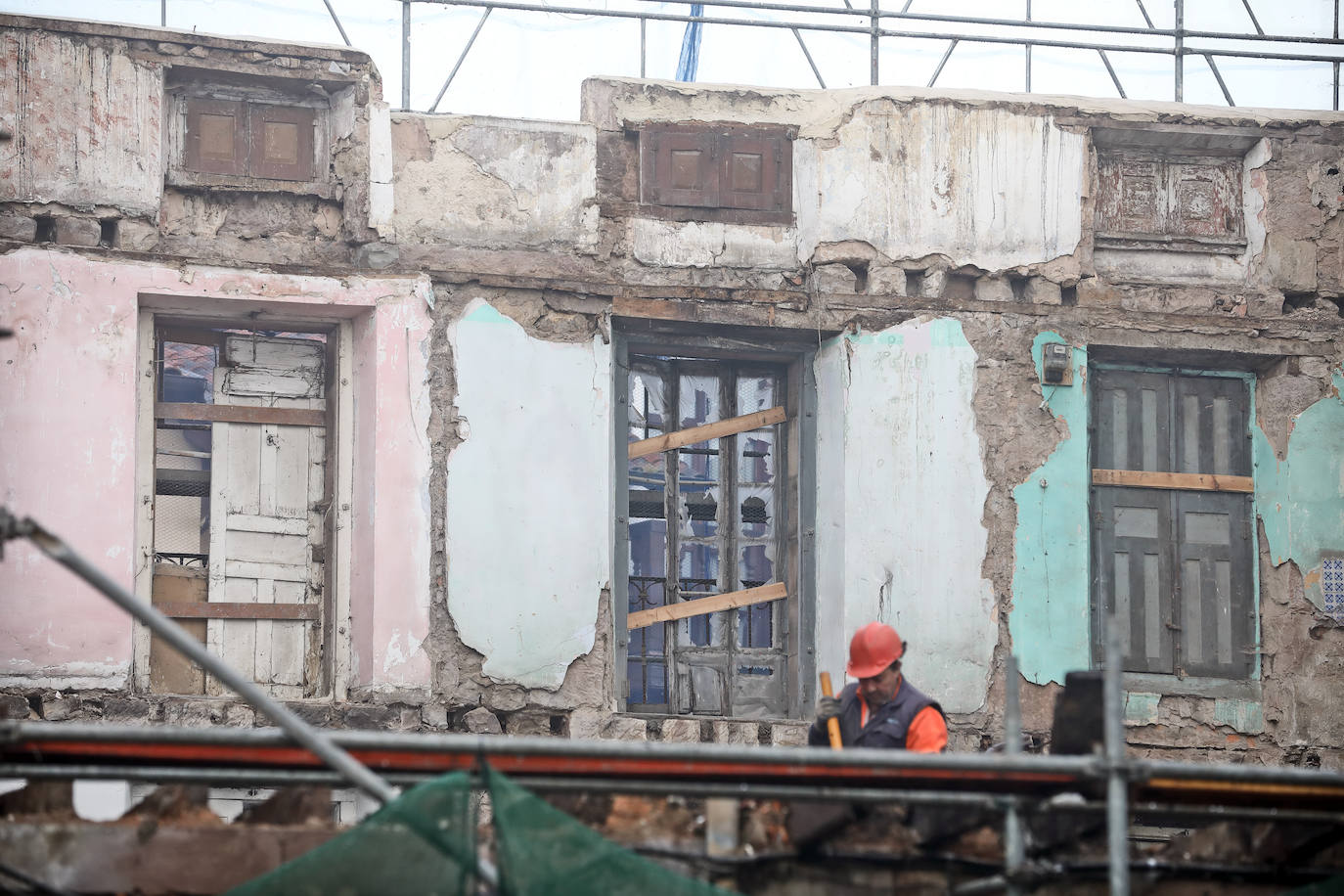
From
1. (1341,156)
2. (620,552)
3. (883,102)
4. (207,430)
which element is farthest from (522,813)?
(1341,156)

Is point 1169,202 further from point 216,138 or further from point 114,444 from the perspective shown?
point 114,444

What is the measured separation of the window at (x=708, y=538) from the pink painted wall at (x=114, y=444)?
1.41 metres

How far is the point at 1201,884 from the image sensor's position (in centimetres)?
589

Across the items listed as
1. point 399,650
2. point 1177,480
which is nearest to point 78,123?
point 399,650

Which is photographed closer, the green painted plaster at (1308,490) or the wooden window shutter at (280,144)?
the wooden window shutter at (280,144)

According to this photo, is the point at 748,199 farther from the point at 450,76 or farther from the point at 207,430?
the point at 207,430

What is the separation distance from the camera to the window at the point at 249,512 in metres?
10.1

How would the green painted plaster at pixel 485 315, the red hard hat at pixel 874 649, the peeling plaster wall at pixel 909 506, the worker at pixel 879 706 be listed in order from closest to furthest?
the worker at pixel 879 706 → the red hard hat at pixel 874 649 → the green painted plaster at pixel 485 315 → the peeling plaster wall at pixel 909 506

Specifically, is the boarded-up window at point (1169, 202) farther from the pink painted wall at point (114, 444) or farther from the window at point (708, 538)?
the pink painted wall at point (114, 444)

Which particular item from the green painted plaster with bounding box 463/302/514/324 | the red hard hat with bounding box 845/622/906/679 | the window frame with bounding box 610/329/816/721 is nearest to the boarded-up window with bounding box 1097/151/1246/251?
the window frame with bounding box 610/329/816/721

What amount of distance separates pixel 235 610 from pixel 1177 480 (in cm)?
585

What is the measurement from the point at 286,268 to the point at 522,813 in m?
5.68

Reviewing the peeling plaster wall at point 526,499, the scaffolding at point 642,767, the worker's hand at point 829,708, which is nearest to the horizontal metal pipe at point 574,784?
the scaffolding at point 642,767

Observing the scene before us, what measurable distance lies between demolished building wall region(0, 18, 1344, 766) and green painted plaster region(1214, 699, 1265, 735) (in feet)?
0.10
